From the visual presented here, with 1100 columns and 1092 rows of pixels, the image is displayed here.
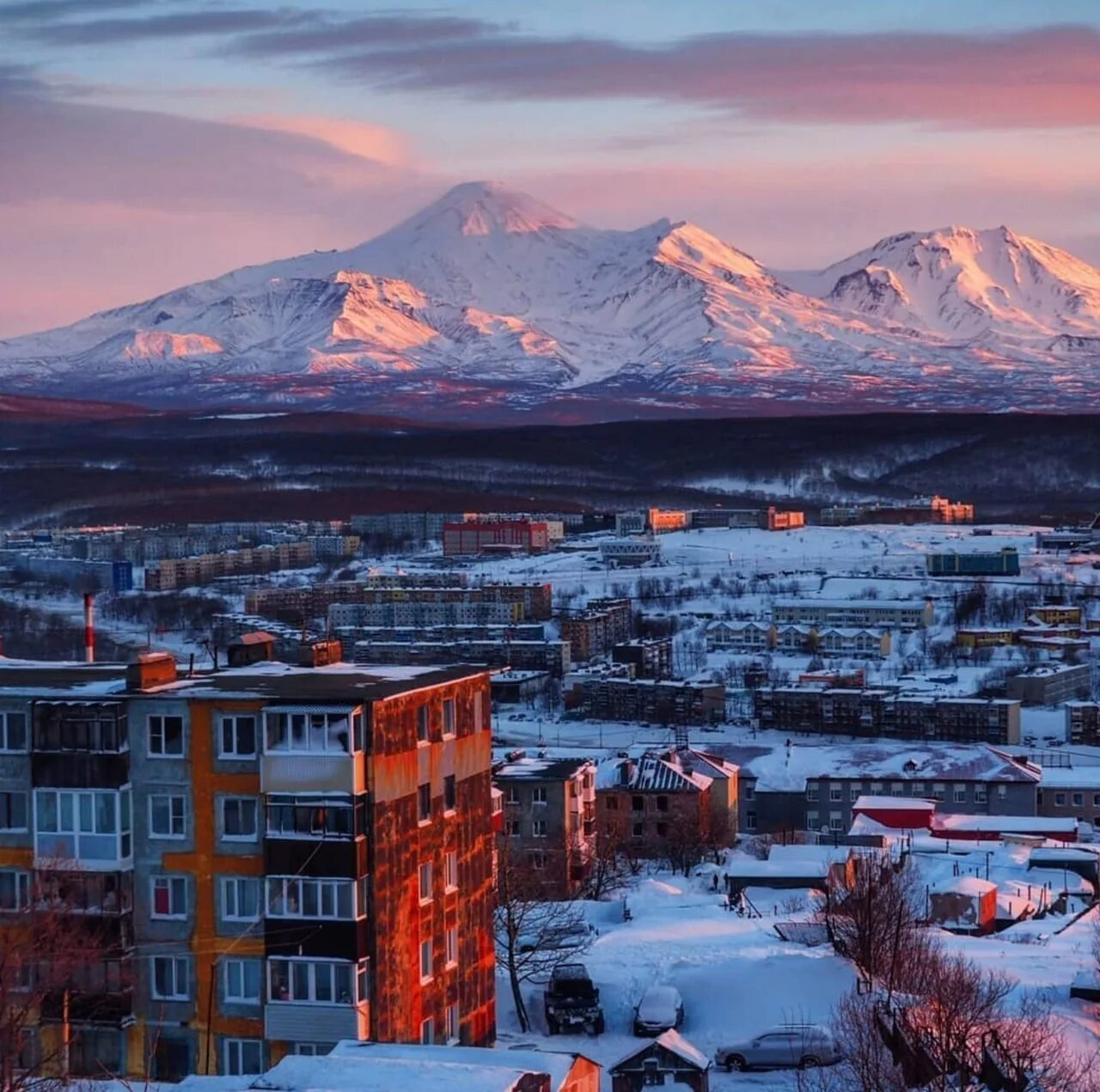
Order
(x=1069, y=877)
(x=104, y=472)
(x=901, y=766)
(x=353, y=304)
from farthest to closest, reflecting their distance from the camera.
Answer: (x=353, y=304), (x=104, y=472), (x=901, y=766), (x=1069, y=877)

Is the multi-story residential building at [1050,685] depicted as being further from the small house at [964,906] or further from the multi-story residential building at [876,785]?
the small house at [964,906]

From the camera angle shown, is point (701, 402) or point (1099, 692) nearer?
point (1099, 692)

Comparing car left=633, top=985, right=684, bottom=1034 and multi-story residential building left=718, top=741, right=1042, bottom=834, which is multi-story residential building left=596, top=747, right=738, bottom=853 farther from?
car left=633, top=985, right=684, bottom=1034

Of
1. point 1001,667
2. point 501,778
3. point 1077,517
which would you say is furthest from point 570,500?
point 501,778

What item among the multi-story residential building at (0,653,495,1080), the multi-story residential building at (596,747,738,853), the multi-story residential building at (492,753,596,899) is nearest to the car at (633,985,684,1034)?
the multi-story residential building at (0,653,495,1080)


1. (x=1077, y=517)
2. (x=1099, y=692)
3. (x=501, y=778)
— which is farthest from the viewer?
(x=1077, y=517)

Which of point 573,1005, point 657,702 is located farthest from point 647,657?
point 573,1005

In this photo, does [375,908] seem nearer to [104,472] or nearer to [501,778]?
[501,778]
